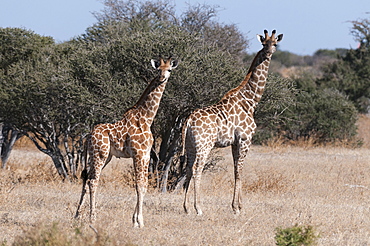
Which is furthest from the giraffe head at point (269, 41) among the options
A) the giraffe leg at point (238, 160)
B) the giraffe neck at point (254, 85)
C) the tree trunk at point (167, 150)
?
the tree trunk at point (167, 150)

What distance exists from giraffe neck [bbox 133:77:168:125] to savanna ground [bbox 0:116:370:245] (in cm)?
161

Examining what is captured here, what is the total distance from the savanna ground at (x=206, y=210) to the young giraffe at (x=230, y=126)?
720mm

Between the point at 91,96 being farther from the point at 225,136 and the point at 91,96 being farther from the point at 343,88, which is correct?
the point at 343,88

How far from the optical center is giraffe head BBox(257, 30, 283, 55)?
10812mm

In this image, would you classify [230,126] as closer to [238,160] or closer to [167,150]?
[238,160]

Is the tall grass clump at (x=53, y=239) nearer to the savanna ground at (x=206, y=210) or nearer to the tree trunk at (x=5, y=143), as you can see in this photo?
the savanna ground at (x=206, y=210)

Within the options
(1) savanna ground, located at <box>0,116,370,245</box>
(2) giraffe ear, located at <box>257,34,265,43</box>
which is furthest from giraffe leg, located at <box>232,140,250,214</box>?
(2) giraffe ear, located at <box>257,34,265,43</box>

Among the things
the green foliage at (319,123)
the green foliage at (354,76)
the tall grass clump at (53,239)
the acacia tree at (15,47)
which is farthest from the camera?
the green foliage at (354,76)

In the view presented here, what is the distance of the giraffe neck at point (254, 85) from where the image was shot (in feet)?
35.6

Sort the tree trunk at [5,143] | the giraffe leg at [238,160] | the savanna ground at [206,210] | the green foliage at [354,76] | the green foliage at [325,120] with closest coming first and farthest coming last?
1. the savanna ground at [206,210]
2. the giraffe leg at [238,160]
3. the tree trunk at [5,143]
4. the green foliage at [325,120]
5. the green foliage at [354,76]

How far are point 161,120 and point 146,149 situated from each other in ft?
13.6

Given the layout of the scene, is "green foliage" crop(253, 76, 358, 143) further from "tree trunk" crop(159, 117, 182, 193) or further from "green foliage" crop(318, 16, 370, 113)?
"tree trunk" crop(159, 117, 182, 193)

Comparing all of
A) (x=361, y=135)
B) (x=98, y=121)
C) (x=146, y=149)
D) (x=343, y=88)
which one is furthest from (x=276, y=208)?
(x=343, y=88)

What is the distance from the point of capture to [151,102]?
30.7ft
